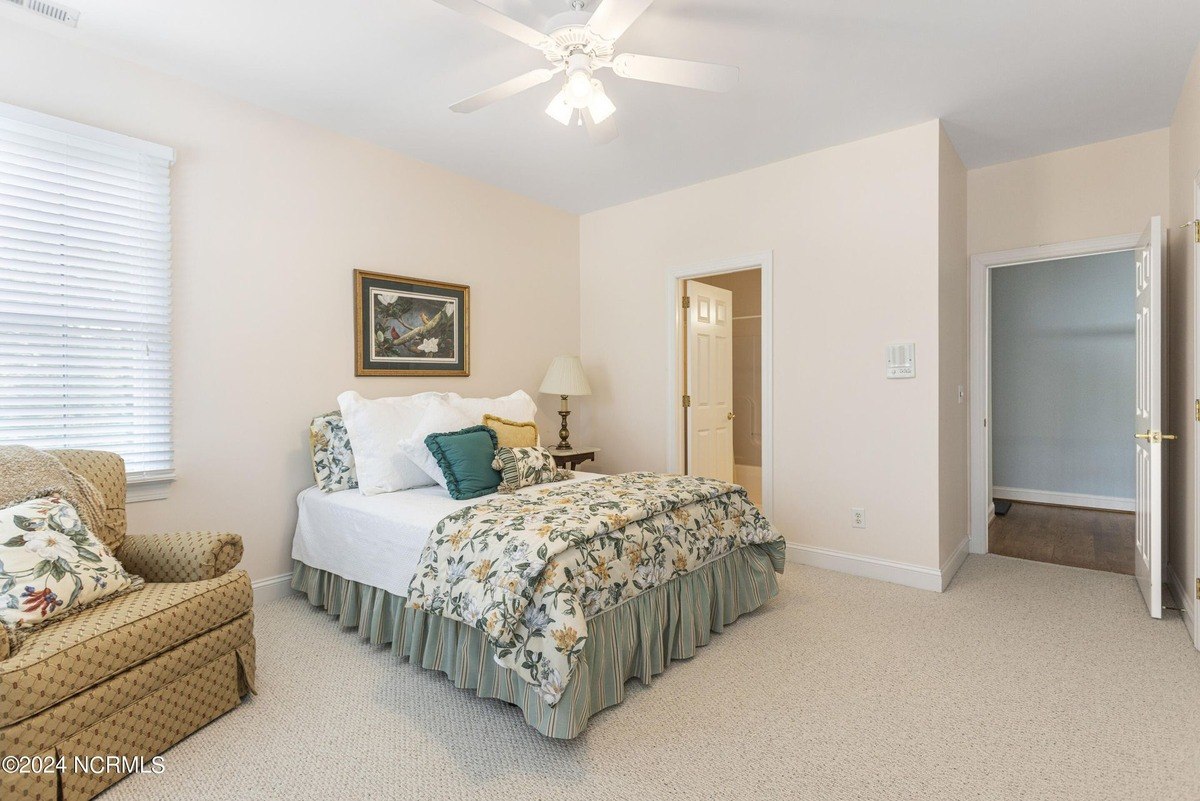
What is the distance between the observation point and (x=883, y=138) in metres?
3.40

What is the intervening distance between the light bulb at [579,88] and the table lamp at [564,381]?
7.78 ft

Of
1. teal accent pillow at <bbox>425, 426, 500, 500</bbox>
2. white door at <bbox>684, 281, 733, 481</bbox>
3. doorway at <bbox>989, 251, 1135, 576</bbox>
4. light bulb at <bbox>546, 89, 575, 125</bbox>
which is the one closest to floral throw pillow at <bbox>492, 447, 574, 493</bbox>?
teal accent pillow at <bbox>425, 426, 500, 500</bbox>

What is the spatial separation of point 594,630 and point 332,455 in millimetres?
1839

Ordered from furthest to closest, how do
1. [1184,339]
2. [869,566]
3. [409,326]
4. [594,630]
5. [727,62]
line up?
[409,326]
[869,566]
[1184,339]
[727,62]
[594,630]

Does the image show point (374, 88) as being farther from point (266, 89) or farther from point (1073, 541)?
point (1073, 541)

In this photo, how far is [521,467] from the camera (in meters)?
3.02

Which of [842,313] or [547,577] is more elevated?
[842,313]

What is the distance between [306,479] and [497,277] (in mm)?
1926

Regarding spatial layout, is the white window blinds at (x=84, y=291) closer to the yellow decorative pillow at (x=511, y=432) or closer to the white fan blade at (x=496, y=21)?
the yellow decorative pillow at (x=511, y=432)

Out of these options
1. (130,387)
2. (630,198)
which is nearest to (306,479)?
(130,387)

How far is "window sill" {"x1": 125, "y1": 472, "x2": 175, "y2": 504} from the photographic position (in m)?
2.65

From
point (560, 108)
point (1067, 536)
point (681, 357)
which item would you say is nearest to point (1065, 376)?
point (1067, 536)

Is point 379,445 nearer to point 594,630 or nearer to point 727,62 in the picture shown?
point 594,630

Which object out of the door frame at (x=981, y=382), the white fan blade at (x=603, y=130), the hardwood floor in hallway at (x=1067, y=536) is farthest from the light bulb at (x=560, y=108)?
the hardwood floor in hallway at (x=1067, y=536)
